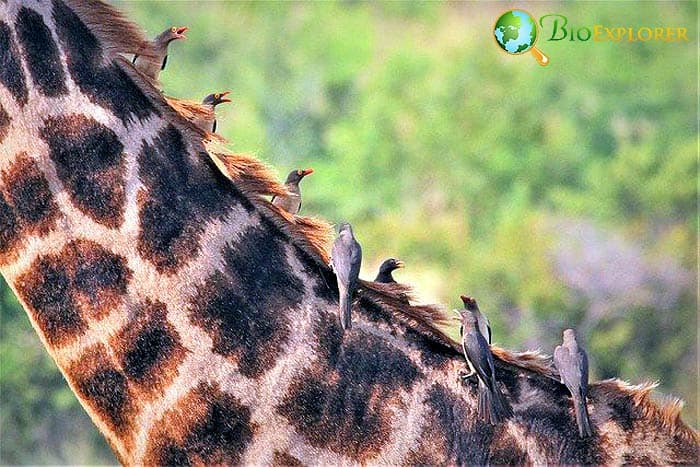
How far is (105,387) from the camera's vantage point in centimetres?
396

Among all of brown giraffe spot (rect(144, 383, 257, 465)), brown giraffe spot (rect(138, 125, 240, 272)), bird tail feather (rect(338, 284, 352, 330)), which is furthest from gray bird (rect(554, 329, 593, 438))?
brown giraffe spot (rect(138, 125, 240, 272))

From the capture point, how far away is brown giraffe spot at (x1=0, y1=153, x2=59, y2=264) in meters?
3.99

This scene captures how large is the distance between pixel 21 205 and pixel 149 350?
0.60 metres

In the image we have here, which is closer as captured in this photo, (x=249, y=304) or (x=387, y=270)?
(x=249, y=304)

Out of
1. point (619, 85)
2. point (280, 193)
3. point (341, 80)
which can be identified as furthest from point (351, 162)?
point (280, 193)

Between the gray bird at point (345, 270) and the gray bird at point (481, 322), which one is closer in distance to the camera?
the gray bird at point (345, 270)

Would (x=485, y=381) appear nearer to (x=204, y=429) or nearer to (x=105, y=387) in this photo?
(x=204, y=429)

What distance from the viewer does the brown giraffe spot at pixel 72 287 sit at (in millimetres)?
3965

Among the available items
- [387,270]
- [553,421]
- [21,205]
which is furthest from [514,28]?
[21,205]

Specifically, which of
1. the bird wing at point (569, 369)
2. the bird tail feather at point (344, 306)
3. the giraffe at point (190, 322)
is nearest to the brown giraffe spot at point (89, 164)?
the giraffe at point (190, 322)

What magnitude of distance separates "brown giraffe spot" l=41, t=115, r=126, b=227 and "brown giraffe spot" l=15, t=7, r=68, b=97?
11 cm

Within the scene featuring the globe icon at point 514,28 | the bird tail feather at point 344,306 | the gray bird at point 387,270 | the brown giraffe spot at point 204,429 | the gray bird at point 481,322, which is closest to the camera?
the brown giraffe spot at point 204,429

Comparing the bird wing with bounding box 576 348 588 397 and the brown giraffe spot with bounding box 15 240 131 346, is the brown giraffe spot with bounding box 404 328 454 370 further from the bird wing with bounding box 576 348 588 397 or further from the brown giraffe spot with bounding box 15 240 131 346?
the brown giraffe spot with bounding box 15 240 131 346

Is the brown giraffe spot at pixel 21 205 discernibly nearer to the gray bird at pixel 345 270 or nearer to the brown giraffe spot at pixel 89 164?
the brown giraffe spot at pixel 89 164
